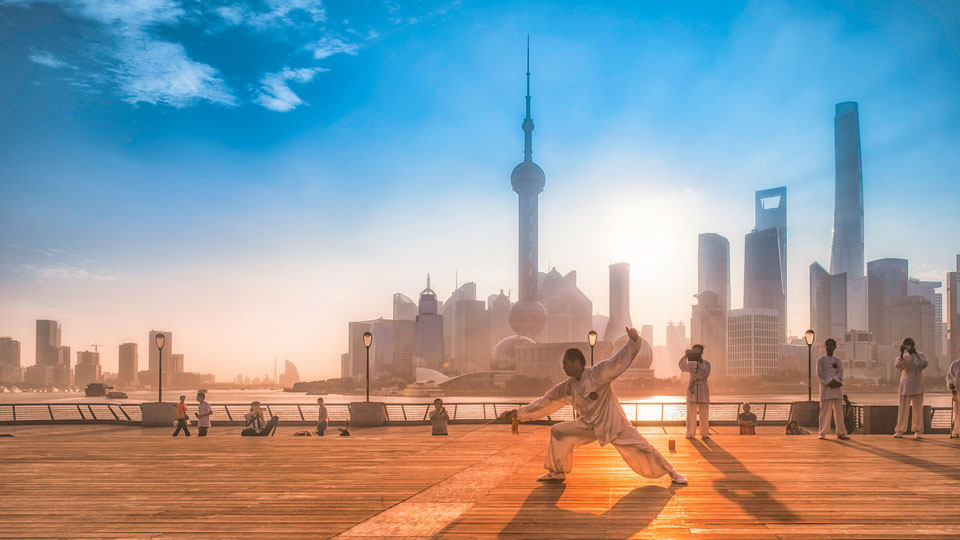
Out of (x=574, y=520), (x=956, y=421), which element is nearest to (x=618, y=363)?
(x=574, y=520)

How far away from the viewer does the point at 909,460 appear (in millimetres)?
11430

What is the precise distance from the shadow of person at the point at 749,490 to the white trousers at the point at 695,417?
372 cm

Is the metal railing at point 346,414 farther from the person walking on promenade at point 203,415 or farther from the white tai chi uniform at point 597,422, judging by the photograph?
the white tai chi uniform at point 597,422

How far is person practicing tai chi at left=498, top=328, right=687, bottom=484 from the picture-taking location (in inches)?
352

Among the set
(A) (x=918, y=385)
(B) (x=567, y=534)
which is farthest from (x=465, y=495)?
(A) (x=918, y=385)

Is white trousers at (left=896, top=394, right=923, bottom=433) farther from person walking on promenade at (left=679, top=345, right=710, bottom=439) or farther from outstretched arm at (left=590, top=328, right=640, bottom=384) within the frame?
outstretched arm at (left=590, top=328, right=640, bottom=384)

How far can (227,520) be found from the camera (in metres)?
7.63

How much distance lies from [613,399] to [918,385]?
10599 millimetres

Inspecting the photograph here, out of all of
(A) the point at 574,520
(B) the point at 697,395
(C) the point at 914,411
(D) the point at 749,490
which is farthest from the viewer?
(B) the point at 697,395

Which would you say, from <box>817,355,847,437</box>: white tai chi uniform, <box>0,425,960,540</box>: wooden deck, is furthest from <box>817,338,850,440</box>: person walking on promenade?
<box>0,425,960,540</box>: wooden deck

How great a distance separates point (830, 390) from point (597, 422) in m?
9.28

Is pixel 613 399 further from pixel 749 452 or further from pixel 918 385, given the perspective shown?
pixel 918 385

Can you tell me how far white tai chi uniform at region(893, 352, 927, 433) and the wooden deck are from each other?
128 centimetres

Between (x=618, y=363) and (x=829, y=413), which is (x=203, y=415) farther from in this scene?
(x=829, y=413)
